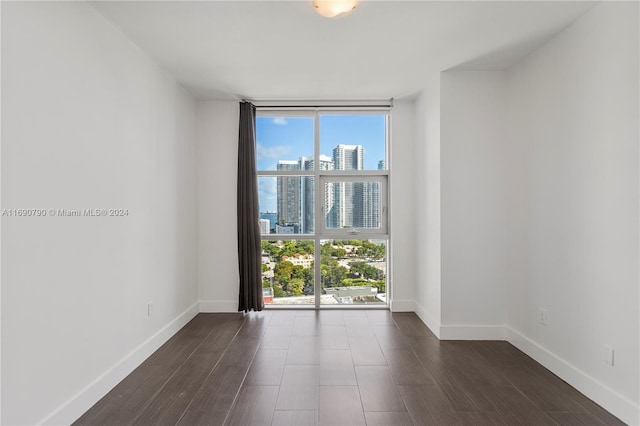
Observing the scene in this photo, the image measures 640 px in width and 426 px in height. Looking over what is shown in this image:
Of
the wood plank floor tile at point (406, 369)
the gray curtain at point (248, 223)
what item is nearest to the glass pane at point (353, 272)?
the gray curtain at point (248, 223)

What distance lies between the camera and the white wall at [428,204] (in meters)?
3.46

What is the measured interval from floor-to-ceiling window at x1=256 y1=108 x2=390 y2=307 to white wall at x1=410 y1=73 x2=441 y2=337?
44 cm

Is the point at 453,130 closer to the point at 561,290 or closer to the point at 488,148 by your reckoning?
the point at 488,148

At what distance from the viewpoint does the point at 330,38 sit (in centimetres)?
269

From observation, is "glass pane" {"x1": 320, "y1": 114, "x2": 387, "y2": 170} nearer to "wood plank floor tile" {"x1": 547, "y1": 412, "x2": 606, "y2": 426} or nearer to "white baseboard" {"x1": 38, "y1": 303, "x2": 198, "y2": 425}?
"white baseboard" {"x1": 38, "y1": 303, "x2": 198, "y2": 425}

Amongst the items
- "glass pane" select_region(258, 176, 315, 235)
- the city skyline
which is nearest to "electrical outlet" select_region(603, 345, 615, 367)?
the city skyline

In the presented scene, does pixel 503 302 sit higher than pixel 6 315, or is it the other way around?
pixel 6 315

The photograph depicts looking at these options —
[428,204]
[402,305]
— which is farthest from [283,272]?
[428,204]

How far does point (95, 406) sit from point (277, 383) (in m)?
1.12

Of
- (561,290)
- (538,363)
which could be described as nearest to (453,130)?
(561,290)

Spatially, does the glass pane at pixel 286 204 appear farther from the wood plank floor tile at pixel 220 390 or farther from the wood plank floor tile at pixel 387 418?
the wood plank floor tile at pixel 387 418

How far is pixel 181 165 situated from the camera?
377 cm

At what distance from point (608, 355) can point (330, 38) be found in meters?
2.79

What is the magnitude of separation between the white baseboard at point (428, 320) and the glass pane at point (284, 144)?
212cm
